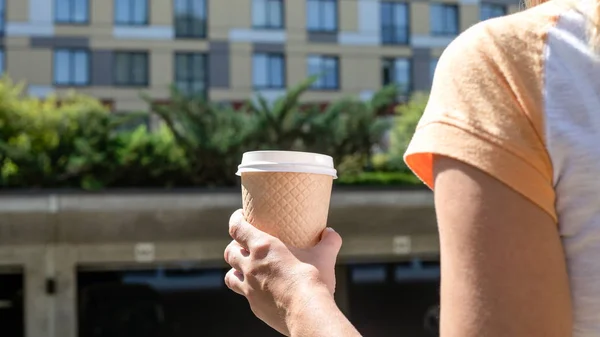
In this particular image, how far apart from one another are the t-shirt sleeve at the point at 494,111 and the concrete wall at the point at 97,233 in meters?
16.2

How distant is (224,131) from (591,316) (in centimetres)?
1817

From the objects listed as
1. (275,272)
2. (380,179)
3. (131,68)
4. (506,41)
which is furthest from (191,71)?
(506,41)

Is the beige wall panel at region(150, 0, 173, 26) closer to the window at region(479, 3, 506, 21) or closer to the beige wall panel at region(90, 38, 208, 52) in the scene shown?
the beige wall panel at region(90, 38, 208, 52)

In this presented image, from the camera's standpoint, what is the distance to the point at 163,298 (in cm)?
2264

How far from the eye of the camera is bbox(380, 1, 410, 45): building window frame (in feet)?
97.7

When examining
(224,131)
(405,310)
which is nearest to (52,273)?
(224,131)

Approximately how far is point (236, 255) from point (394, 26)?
29501mm

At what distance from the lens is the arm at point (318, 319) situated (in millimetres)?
1088

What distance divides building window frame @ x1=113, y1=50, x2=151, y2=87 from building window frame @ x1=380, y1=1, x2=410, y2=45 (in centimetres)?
960

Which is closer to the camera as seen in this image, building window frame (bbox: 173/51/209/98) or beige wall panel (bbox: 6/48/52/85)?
beige wall panel (bbox: 6/48/52/85)

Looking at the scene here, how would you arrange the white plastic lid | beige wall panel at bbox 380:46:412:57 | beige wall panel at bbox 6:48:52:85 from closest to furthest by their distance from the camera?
Answer: 1. the white plastic lid
2. beige wall panel at bbox 6:48:52:85
3. beige wall panel at bbox 380:46:412:57

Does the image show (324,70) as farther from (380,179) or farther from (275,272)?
(275,272)

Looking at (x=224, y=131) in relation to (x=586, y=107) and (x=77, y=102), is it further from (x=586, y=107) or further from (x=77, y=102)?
(x=586, y=107)

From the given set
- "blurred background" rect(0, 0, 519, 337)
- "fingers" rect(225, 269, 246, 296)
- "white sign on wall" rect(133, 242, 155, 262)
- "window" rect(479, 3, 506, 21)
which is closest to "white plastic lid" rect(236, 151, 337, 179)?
"fingers" rect(225, 269, 246, 296)
